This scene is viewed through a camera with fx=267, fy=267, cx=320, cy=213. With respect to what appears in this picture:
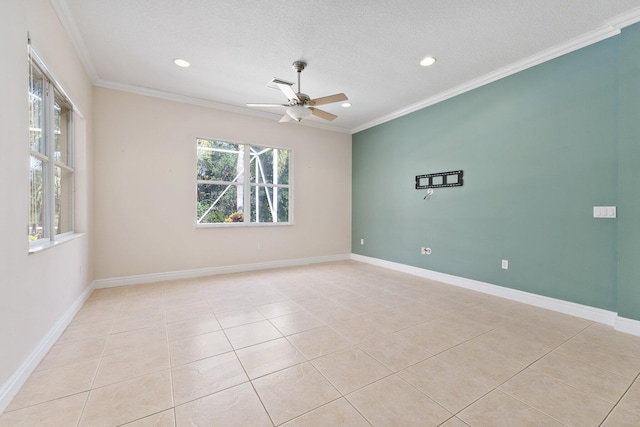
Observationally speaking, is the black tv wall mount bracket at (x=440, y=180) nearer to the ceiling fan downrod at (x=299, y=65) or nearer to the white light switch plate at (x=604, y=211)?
the white light switch plate at (x=604, y=211)

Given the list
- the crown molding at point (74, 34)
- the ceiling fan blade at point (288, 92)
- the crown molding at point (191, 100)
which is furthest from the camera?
the crown molding at point (191, 100)

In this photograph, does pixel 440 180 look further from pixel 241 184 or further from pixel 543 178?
pixel 241 184

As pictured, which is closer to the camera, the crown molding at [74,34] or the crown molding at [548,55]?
the crown molding at [74,34]

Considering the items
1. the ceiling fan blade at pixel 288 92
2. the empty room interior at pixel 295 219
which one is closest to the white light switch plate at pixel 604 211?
the empty room interior at pixel 295 219

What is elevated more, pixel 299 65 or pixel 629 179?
pixel 299 65

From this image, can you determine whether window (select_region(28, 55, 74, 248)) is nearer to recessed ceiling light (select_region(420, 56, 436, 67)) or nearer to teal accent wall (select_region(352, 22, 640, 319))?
recessed ceiling light (select_region(420, 56, 436, 67))

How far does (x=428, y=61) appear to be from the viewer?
3.21m

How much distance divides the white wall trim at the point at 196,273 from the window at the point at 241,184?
0.80 meters

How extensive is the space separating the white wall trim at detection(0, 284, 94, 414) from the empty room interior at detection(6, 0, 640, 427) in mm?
20

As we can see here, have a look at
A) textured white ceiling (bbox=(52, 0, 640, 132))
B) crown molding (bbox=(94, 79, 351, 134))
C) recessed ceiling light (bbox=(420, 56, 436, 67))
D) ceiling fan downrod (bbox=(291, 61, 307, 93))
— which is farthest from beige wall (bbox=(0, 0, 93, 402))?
recessed ceiling light (bbox=(420, 56, 436, 67))

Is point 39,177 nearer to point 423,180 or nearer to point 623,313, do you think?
point 423,180

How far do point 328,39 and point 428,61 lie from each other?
4.22 ft

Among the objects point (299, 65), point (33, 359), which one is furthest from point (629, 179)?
point (33, 359)

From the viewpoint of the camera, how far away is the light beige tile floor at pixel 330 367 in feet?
4.81
